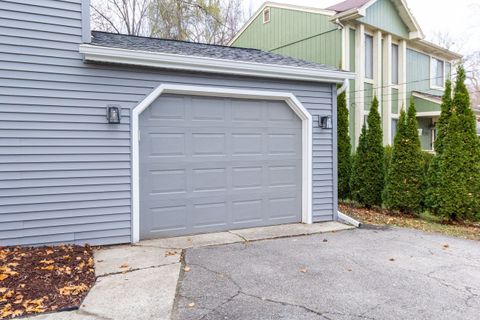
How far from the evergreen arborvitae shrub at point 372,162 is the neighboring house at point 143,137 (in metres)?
1.79

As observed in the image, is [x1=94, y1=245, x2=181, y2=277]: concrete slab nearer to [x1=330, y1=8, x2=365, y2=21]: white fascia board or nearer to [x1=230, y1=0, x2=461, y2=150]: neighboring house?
[x1=230, y1=0, x2=461, y2=150]: neighboring house

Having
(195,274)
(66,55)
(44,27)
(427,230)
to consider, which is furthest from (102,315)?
(427,230)

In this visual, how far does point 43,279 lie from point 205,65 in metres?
3.30

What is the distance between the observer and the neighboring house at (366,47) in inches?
443

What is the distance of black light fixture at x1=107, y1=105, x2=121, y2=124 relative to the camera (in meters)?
4.63

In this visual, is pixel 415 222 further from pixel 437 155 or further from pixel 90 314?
pixel 90 314

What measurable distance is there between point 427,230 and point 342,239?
1.83 metres

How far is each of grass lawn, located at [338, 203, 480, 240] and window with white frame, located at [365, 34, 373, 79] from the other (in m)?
5.97

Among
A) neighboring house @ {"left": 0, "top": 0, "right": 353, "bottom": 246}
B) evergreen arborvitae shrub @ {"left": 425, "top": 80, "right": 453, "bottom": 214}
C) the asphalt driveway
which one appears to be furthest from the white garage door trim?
evergreen arborvitae shrub @ {"left": 425, "top": 80, "right": 453, "bottom": 214}

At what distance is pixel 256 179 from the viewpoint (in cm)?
577

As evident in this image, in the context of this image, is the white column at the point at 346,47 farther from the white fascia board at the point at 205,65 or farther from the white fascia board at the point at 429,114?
the white fascia board at the point at 205,65

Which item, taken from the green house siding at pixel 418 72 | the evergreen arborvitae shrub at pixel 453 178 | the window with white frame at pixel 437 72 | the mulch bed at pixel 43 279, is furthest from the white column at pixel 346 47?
the mulch bed at pixel 43 279

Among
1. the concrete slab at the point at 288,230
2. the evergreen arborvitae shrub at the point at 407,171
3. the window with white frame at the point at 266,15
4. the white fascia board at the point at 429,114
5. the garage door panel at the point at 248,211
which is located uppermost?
the window with white frame at the point at 266,15

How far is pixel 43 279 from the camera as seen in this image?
3.36 metres
